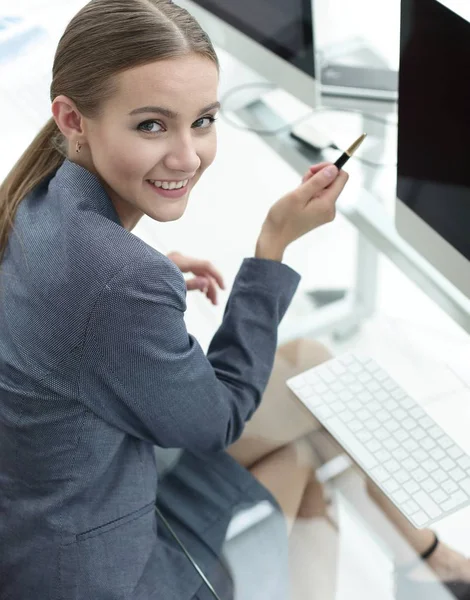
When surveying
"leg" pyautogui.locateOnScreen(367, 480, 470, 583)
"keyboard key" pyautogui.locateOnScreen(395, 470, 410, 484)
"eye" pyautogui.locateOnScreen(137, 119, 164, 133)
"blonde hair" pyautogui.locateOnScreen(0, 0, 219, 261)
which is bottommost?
"leg" pyautogui.locateOnScreen(367, 480, 470, 583)

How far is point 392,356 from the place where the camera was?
4.08ft

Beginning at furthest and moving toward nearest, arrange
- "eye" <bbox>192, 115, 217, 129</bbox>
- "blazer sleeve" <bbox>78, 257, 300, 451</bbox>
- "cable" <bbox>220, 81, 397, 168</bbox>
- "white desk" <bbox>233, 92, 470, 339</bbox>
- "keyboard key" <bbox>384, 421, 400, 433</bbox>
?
"cable" <bbox>220, 81, 397, 168</bbox>
"white desk" <bbox>233, 92, 470, 339</bbox>
"keyboard key" <bbox>384, 421, 400, 433</bbox>
"eye" <bbox>192, 115, 217, 129</bbox>
"blazer sleeve" <bbox>78, 257, 300, 451</bbox>

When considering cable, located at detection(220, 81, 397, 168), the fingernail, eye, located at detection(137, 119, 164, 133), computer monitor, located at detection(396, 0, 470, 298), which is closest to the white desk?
cable, located at detection(220, 81, 397, 168)

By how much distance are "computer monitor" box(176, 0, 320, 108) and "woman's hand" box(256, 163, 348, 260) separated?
264mm

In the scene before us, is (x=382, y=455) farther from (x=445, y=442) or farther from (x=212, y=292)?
(x=212, y=292)

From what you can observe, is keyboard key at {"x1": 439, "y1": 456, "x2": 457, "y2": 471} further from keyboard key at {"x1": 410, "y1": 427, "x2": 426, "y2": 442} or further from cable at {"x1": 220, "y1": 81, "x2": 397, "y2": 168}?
cable at {"x1": 220, "y1": 81, "x2": 397, "y2": 168}

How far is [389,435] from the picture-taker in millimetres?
1124

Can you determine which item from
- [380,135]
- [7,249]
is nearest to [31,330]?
[7,249]

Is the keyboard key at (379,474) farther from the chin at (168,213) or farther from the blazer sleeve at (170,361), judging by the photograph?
the chin at (168,213)

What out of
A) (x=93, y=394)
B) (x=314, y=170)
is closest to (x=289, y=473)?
(x=93, y=394)

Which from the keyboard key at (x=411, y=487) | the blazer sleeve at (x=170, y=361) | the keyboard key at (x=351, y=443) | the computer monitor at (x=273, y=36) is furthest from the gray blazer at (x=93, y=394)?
the computer monitor at (x=273, y=36)

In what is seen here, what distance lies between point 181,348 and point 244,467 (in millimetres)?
265

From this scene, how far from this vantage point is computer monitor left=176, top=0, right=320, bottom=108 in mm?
1368

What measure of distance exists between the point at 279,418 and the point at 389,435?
0.16 metres
